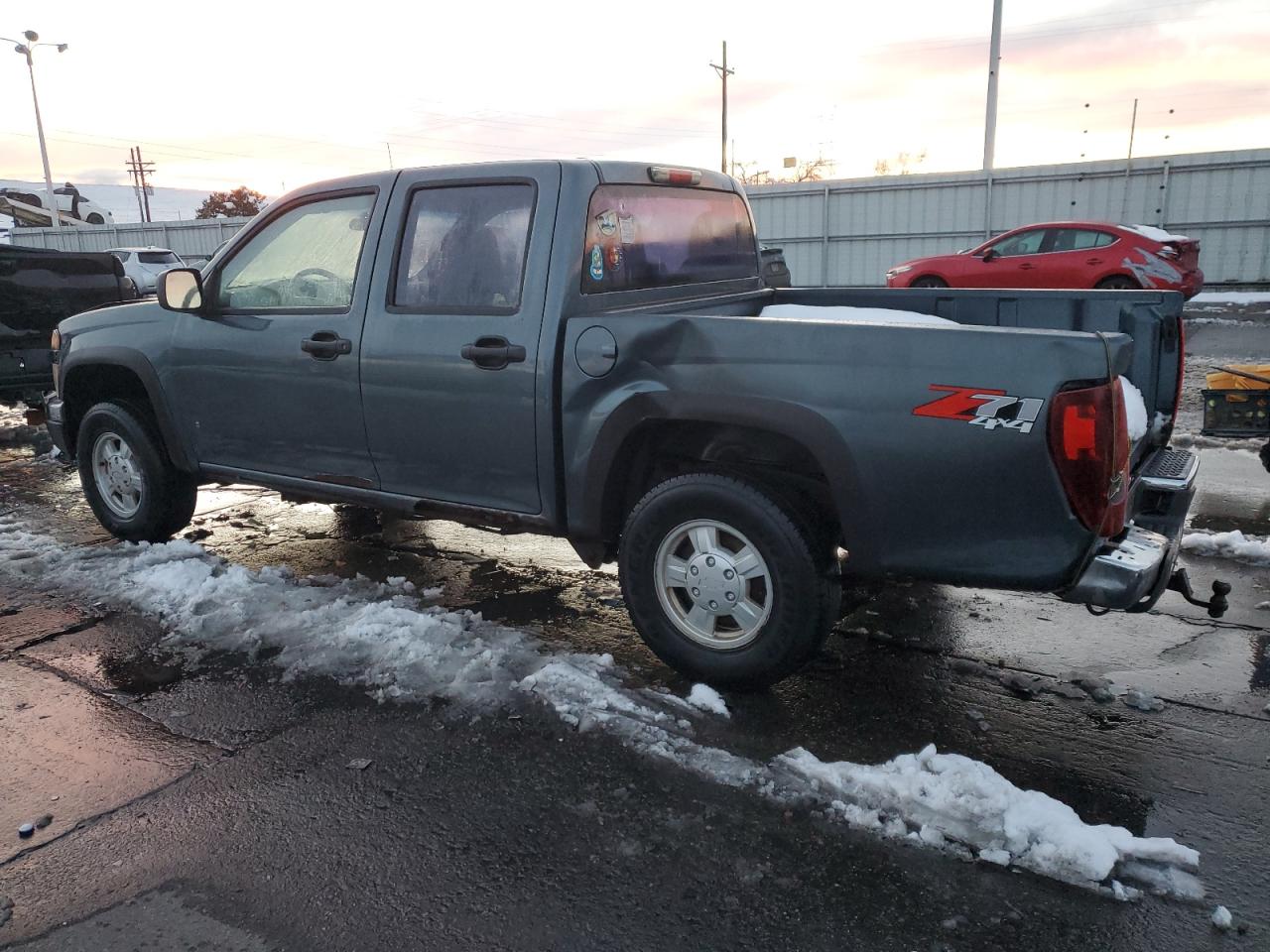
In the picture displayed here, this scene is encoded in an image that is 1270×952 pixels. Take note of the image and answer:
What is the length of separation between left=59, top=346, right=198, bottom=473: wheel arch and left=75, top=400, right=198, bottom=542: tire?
9 cm

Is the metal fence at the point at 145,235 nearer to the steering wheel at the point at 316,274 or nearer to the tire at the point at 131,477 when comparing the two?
the tire at the point at 131,477

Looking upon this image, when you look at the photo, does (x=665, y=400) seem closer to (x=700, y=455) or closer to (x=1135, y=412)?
(x=700, y=455)

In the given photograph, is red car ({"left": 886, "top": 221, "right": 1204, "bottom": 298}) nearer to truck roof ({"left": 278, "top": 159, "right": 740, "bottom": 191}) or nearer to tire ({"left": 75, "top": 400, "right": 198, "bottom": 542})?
truck roof ({"left": 278, "top": 159, "right": 740, "bottom": 191})

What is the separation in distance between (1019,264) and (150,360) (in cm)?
1353

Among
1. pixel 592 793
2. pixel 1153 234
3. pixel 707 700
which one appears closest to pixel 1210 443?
pixel 707 700

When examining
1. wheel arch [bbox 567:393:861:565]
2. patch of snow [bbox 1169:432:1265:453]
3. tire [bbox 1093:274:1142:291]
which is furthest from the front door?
tire [bbox 1093:274:1142:291]

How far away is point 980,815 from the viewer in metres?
2.71

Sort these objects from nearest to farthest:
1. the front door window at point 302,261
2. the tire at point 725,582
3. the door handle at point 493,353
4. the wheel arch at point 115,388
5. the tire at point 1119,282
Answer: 1. the tire at point 725,582
2. the door handle at point 493,353
3. the front door window at point 302,261
4. the wheel arch at point 115,388
5. the tire at point 1119,282

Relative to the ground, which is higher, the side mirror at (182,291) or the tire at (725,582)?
the side mirror at (182,291)

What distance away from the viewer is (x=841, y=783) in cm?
290

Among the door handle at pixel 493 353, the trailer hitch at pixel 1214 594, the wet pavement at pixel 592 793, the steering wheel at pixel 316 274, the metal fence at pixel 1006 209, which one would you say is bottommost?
the wet pavement at pixel 592 793

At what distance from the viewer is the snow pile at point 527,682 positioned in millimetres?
2580

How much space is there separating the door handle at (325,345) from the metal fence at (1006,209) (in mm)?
20190

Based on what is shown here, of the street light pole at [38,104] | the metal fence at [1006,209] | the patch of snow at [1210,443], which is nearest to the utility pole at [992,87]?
the metal fence at [1006,209]
